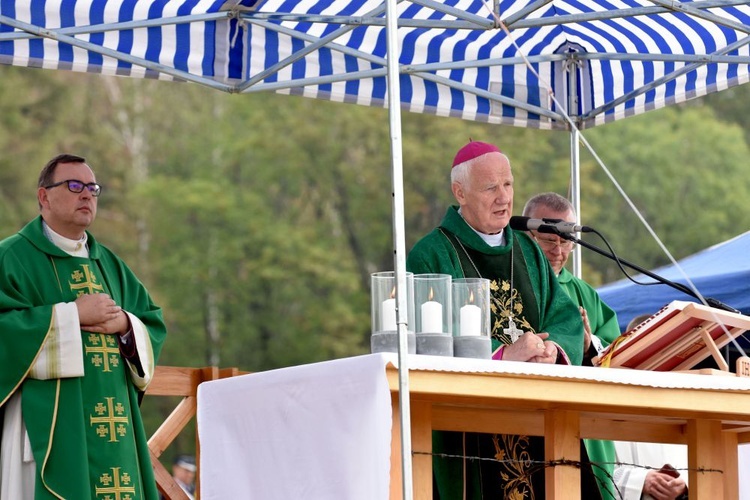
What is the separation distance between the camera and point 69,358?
500 centimetres

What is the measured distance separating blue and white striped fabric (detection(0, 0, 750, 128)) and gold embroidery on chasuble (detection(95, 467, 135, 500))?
1979 mm

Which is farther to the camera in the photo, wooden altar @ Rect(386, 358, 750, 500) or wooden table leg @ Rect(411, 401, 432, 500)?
wooden table leg @ Rect(411, 401, 432, 500)

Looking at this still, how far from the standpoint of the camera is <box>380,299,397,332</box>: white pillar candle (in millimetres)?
3783

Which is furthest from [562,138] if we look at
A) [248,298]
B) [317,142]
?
[248,298]

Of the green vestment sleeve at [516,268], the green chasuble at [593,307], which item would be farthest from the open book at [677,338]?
the green chasuble at [593,307]

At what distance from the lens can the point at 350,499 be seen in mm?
3447

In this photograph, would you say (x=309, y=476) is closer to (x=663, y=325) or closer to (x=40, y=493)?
(x=663, y=325)

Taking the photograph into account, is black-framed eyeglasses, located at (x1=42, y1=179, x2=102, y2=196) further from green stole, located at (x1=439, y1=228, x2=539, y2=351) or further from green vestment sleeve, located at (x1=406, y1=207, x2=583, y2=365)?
green stole, located at (x1=439, y1=228, x2=539, y2=351)

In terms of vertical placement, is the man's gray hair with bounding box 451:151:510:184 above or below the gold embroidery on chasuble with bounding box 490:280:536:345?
above

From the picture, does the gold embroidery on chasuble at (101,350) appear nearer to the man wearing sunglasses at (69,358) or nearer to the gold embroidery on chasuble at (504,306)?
the man wearing sunglasses at (69,358)

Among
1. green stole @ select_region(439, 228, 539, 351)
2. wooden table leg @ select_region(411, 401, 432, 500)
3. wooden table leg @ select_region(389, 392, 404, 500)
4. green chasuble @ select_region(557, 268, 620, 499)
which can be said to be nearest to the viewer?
wooden table leg @ select_region(389, 392, 404, 500)

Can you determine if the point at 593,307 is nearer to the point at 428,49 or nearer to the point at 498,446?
the point at 428,49

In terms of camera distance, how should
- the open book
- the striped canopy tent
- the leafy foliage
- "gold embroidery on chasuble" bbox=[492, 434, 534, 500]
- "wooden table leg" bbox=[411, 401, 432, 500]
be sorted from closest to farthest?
"wooden table leg" bbox=[411, 401, 432, 500] < the open book < "gold embroidery on chasuble" bbox=[492, 434, 534, 500] < the striped canopy tent < the leafy foliage

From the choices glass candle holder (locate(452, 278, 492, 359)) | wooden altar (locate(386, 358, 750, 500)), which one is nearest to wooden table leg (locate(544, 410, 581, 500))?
wooden altar (locate(386, 358, 750, 500))
